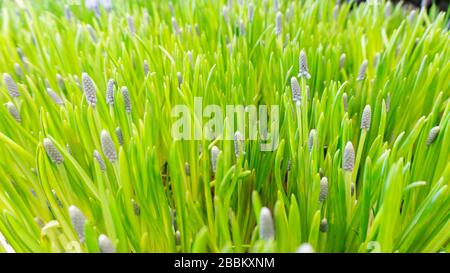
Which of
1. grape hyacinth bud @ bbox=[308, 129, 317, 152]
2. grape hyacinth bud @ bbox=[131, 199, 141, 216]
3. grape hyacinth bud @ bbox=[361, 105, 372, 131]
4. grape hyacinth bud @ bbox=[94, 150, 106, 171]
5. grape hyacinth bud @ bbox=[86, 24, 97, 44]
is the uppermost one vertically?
grape hyacinth bud @ bbox=[86, 24, 97, 44]

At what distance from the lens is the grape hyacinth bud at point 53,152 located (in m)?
0.46

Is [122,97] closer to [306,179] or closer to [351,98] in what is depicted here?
[306,179]

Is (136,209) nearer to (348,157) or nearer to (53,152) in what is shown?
(53,152)

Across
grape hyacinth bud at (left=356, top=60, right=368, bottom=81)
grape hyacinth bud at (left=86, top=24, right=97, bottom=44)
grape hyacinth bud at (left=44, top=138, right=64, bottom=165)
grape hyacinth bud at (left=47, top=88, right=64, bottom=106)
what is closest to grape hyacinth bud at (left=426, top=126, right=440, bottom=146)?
grape hyacinth bud at (left=356, top=60, right=368, bottom=81)

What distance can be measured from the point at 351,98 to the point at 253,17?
433 mm

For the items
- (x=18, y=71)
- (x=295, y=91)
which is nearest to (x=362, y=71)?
(x=295, y=91)

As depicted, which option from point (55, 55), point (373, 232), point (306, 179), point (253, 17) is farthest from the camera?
point (253, 17)

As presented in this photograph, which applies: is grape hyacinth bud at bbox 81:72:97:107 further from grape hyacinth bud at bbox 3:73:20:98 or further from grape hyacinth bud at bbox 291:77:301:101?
grape hyacinth bud at bbox 291:77:301:101

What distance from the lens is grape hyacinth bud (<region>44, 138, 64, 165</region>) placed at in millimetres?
463

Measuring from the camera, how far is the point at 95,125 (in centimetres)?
56

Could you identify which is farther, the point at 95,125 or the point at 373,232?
the point at 95,125
